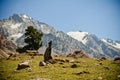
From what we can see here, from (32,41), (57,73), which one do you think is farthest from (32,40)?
(57,73)

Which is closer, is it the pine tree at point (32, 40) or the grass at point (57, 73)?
the grass at point (57, 73)

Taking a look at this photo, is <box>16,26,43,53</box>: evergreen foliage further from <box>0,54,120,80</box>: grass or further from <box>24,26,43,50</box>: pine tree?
<box>0,54,120,80</box>: grass

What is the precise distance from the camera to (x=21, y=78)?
28094 millimetres

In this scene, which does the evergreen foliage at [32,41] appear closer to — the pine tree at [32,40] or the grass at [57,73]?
the pine tree at [32,40]

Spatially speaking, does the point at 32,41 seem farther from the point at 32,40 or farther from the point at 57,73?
the point at 57,73

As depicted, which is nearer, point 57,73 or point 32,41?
point 57,73

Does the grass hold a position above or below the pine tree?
below

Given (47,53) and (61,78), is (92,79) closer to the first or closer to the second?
(61,78)

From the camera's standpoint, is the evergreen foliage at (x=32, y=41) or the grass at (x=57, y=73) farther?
the evergreen foliage at (x=32, y=41)

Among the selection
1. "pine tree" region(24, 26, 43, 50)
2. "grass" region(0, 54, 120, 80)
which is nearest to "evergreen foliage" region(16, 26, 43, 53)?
"pine tree" region(24, 26, 43, 50)

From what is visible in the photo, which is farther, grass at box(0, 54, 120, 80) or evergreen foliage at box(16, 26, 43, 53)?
evergreen foliage at box(16, 26, 43, 53)

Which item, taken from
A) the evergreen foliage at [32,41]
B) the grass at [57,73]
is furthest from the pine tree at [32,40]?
the grass at [57,73]

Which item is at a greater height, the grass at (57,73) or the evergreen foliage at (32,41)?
the evergreen foliage at (32,41)

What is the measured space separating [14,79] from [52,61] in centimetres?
1971
